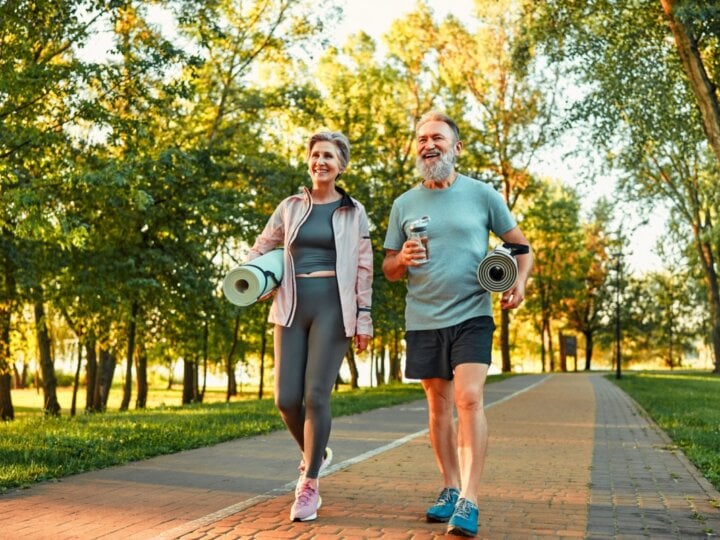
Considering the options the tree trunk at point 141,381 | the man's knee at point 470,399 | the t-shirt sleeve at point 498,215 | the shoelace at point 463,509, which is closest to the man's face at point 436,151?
the t-shirt sleeve at point 498,215

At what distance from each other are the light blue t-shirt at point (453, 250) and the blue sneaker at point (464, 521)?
3.29 ft

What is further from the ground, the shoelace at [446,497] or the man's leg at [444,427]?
the man's leg at [444,427]

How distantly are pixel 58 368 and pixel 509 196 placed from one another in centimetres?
4049

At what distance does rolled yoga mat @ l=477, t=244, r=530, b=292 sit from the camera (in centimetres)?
496

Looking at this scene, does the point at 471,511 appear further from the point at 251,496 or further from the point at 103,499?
the point at 103,499

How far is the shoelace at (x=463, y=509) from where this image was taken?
4793 millimetres

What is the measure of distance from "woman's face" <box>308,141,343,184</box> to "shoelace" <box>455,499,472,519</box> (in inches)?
82.3

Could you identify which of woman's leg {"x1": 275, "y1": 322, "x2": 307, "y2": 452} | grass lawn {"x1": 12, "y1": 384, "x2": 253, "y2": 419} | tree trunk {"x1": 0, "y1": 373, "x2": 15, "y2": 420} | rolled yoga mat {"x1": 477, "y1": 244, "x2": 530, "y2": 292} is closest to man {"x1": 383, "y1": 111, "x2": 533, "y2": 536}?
rolled yoga mat {"x1": 477, "y1": 244, "x2": 530, "y2": 292}

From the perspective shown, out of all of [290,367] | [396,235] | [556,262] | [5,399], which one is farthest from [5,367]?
[556,262]

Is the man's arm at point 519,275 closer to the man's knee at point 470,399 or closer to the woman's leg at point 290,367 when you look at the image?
the man's knee at point 470,399

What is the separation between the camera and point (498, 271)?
4988mm

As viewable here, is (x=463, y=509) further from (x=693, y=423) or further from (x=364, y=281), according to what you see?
(x=693, y=423)

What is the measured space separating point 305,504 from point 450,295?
1475 millimetres

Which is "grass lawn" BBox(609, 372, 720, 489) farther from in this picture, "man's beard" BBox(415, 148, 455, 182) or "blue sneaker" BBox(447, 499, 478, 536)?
"man's beard" BBox(415, 148, 455, 182)
